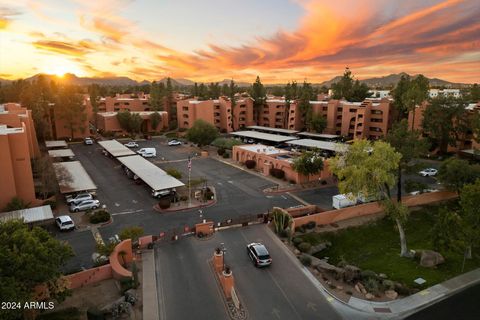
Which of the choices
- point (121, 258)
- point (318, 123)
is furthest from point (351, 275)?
point (318, 123)

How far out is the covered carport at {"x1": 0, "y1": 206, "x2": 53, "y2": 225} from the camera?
28827 mm

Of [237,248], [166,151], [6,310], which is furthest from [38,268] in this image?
[166,151]

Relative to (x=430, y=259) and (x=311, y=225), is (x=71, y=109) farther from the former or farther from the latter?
(x=430, y=259)

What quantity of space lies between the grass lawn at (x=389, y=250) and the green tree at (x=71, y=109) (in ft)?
216

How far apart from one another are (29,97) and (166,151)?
3440 centimetres

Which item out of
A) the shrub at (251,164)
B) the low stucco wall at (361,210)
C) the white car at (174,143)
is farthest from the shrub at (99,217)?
the white car at (174,143)

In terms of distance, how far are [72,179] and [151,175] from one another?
31.4 feet

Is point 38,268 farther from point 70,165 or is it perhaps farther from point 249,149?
point 249,149

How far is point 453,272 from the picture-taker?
25703mm

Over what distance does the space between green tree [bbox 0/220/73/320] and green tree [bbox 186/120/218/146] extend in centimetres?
5051

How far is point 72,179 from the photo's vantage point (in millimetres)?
40375

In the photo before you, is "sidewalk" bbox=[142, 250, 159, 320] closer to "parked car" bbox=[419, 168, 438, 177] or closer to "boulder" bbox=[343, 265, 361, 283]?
"boulder" bbox=[343, 265, 361, 283]

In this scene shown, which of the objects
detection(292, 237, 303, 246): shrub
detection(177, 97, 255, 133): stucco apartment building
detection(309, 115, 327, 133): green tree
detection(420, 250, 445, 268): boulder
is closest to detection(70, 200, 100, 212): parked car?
detection(292, 237, 303, 246): shrub

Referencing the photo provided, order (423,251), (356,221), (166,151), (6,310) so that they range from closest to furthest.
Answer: (6,310), (423,251), (356,221), (166,151)
